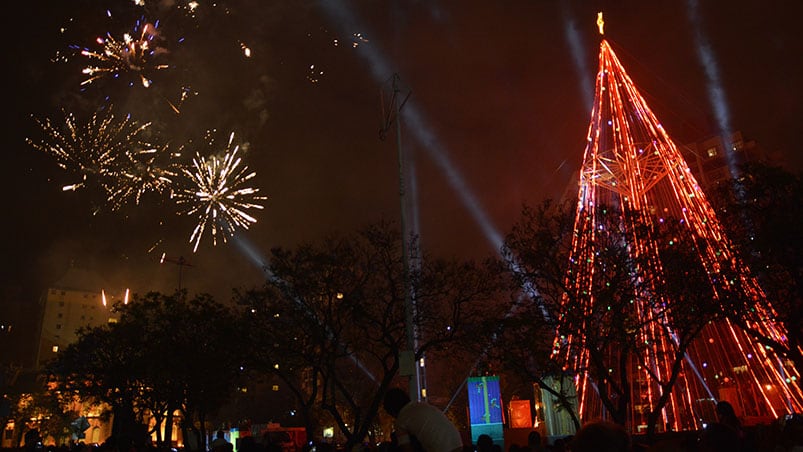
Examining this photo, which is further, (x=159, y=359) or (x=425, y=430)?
(x=159, y=359)

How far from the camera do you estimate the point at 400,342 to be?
25.7m

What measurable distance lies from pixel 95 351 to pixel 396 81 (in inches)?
1190

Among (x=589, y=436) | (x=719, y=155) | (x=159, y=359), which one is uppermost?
(x=719, y=155)

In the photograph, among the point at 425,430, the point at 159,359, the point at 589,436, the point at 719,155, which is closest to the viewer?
the point at 589,436

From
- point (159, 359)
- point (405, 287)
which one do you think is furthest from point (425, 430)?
point (159, 359)

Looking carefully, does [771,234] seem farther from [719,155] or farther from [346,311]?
[719,155]

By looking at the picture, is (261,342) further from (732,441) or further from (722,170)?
(722,170)

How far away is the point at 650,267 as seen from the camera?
21.2 metres

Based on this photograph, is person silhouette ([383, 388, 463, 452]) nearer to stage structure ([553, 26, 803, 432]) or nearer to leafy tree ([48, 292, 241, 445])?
stage structure ([553, 26, 803, 432])

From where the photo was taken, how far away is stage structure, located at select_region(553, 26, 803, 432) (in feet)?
70.9

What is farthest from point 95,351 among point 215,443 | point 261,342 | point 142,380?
point 215,443

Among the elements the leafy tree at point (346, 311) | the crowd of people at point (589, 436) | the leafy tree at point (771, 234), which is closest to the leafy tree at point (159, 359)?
the leafy tree at point (346, 311)

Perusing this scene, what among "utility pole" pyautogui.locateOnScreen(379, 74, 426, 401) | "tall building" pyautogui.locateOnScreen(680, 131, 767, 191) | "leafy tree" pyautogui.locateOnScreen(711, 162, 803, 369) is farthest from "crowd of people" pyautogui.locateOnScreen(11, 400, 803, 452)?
"tall building" pyautogui.locateOnScreen(680, 131, 767, 191)

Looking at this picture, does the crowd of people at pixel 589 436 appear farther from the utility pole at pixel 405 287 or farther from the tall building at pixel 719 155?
the tall building at pixel 719 155
